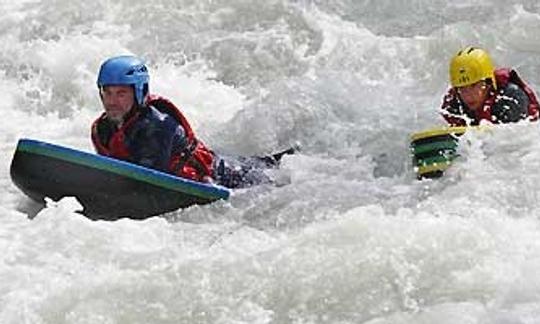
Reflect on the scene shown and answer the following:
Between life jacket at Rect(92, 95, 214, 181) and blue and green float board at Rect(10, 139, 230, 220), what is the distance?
28cm

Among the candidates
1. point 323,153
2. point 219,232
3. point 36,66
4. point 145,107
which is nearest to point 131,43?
point 36,66

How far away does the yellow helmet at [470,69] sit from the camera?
294 inches

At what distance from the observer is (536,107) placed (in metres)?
7.45

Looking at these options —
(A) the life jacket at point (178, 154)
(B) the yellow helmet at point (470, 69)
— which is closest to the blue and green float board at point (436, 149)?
(B) the yellow helmet at point (470, 69)

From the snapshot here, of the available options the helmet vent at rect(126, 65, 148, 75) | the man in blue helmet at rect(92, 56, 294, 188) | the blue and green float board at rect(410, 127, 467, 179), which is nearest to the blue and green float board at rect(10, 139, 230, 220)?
the man in blue helmet at rect(92, 56, 294, 188)

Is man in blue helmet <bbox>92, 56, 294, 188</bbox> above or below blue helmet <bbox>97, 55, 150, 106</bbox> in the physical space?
below

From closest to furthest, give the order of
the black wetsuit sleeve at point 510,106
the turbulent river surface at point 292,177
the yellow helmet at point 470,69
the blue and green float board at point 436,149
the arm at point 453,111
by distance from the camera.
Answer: the turbulent river surface at point 292,177 → the blue and green float board at point 436,149 → the black wetsuit sleeve at point 510,106 → the yellow helmet at point 470,69 → the arm at point 453,111

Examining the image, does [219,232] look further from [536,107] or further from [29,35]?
[29,35]

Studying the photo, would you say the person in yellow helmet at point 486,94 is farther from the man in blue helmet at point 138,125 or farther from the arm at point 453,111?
the man in blue helmet at point 138,125

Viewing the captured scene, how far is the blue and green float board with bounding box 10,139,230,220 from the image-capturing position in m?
6.65

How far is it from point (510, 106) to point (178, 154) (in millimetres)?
2180

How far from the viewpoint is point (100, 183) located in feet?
22.0

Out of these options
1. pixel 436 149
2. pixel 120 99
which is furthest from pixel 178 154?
pixel 436 149

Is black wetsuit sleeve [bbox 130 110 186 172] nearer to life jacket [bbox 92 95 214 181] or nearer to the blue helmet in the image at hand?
life jacket [bbox 92 95 214 181]
